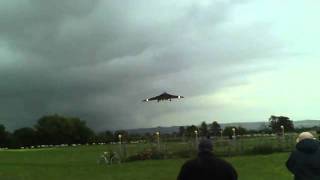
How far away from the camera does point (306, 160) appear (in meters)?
8.51

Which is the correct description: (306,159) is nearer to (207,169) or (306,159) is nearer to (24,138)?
(207,169)

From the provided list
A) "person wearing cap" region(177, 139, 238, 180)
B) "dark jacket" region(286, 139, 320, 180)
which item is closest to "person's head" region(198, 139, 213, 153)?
"person wearing cap" region(177, 139, 238, 180)

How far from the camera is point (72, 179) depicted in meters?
24.4

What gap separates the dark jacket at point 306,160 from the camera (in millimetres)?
8430

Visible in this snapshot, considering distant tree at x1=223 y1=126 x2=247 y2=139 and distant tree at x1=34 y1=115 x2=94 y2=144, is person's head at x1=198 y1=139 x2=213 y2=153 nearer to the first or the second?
distant tree at x1=223 y1=126 x2=247 y2=139

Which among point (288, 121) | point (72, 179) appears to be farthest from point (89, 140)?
point (72, 179)

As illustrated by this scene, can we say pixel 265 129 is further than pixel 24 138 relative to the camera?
No

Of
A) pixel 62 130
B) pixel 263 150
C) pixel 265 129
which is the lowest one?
pixel 263 150

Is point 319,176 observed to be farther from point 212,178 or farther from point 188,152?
point 188,152

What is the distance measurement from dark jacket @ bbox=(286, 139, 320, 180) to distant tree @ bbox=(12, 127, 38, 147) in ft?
384

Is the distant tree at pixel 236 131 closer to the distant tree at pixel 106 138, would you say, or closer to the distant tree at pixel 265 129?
the distant tree at pixel 265 129

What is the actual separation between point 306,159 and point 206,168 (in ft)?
6.58

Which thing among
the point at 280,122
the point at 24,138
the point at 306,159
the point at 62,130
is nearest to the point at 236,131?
the point at 280,122

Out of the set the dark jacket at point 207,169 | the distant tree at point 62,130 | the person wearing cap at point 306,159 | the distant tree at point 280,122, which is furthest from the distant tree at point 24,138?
the dark jacket at point 207,169
